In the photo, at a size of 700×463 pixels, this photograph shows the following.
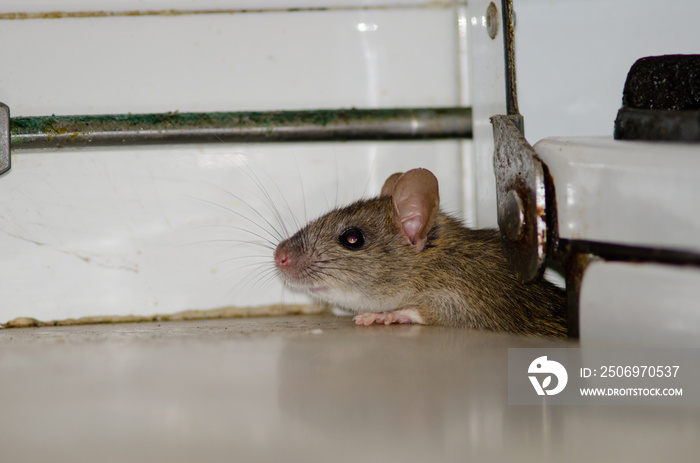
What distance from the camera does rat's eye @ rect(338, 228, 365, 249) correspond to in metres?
2.02

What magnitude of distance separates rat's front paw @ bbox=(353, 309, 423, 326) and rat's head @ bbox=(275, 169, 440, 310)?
0.10 meters

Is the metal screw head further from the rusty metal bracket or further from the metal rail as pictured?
the rusty metal bracket

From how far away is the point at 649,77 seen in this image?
4.32 feet

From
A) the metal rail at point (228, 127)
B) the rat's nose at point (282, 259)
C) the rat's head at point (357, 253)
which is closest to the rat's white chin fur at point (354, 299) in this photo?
the rat's head at point (357, 253)

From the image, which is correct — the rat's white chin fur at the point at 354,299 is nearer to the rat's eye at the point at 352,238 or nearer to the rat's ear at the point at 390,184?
the rat's eye at the point at 352,238

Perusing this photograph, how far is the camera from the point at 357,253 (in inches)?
79.0

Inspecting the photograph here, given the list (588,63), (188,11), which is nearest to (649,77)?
(588,63)

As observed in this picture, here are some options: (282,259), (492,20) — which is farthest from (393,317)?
(492,20)

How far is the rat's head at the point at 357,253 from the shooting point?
198 centimetres

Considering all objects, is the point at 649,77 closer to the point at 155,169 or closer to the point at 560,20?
the point at 560,20

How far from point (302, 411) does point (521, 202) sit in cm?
68

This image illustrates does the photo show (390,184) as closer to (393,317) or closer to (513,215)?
(393,317)

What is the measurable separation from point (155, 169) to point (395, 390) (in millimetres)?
1396

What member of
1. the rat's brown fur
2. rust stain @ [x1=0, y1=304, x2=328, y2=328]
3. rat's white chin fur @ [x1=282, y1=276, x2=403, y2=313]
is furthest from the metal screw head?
rust stain @ [x1=0, y1=304, x2=328, y2=328]
